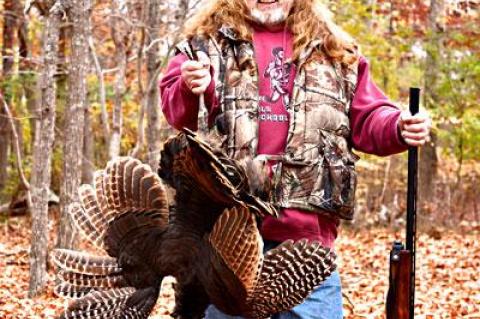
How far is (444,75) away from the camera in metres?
16.7

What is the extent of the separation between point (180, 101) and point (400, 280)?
1.24 m

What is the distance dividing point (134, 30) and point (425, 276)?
578 centimetres

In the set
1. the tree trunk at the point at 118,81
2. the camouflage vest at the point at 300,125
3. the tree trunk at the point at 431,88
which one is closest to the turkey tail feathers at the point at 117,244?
the camouflage vest at the point at 300,125

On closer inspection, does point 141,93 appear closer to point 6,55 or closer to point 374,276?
point 374,276

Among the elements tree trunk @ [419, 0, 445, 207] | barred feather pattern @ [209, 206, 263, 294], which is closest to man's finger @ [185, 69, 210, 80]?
barred feather pattern @ [209, 206, 263, 294]

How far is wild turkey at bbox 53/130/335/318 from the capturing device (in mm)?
3457

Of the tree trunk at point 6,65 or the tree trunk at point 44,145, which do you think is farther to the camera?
the tree trunk at point 6,65

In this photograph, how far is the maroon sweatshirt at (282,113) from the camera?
13.1 ft

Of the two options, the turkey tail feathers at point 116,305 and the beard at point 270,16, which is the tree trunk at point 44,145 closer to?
the beard at point 270,16

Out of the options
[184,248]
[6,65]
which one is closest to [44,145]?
[184,248]

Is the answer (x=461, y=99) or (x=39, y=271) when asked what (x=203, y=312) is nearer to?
(x=39, y=271)

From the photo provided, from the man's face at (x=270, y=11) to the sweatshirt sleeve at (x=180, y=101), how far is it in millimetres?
379

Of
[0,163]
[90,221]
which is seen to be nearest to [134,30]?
[0,163]

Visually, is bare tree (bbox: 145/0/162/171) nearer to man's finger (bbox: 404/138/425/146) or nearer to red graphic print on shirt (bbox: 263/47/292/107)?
red graphic print on shirt (bbox: 263/47/292/107)
